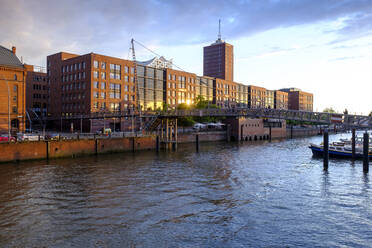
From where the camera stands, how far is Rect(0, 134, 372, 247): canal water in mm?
17672

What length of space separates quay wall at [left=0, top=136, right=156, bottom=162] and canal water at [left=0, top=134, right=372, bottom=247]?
421cm

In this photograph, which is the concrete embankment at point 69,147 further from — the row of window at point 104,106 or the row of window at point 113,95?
the row of window at point 113,95

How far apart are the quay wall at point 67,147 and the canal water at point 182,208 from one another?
421 cm

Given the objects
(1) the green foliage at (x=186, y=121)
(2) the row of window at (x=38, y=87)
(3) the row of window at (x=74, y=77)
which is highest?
(3) the row of window at (x=74, y=77)

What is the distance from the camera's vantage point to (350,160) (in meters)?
49.0

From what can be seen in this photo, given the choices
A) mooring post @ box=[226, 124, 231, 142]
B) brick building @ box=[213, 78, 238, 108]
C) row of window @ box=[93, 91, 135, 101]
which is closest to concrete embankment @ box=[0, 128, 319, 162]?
mooring post @ box=[226, 124, 231, 142]

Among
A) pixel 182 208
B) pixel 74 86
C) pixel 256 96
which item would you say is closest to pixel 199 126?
pixel 74 86

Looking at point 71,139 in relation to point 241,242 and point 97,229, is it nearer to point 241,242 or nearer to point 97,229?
point 97,229

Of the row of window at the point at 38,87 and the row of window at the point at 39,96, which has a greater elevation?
the row of window at the point at 38,87

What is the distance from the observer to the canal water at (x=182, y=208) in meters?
17.7

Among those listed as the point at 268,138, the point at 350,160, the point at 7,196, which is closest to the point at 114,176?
the point at 7,196

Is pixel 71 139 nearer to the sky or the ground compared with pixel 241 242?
nearer to the sky

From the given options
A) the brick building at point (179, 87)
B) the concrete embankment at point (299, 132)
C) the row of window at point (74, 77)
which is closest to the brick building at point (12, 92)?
the row of window at point (74, 77)

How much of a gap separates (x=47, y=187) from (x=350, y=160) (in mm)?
44309
